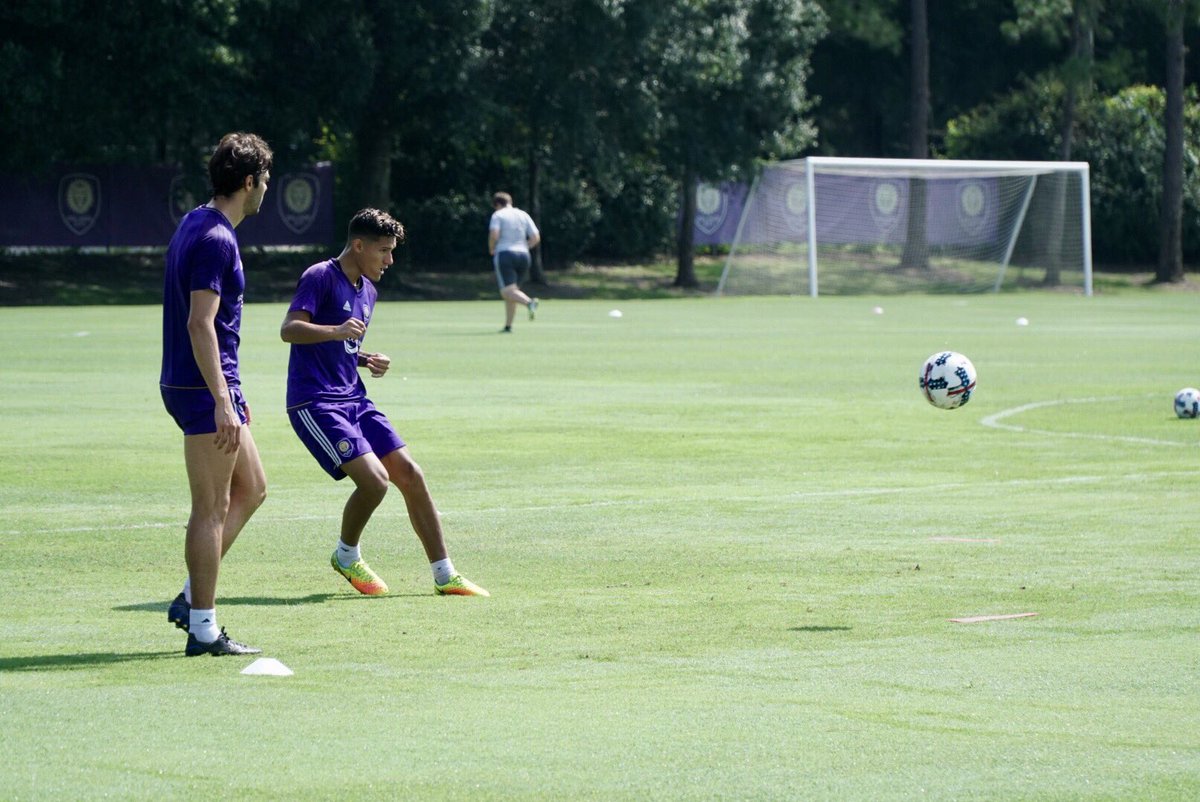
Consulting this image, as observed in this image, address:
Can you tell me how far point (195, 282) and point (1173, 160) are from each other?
49.4 m

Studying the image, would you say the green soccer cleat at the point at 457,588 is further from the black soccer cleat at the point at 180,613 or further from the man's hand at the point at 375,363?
the black soccer cleat at the point at 180,613

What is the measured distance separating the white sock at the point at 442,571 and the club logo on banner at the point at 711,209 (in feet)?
161

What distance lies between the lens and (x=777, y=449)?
14.5 metres

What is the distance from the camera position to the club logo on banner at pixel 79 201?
1756 inches

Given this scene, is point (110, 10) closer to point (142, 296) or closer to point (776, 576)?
point (142, 296)

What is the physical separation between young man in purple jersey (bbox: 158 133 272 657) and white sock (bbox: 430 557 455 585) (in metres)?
1.40

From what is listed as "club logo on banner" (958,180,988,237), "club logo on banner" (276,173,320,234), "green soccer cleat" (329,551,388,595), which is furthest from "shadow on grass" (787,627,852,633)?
"club logo on banner" (958,180,988,237)

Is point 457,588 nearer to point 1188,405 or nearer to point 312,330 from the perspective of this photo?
point 312,330

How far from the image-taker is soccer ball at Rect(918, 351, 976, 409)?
11711 millimetres

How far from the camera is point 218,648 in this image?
700cm

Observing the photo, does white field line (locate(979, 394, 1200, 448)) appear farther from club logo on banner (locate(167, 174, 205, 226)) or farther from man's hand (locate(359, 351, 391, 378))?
club logo on banner (locate(167, 174, 205, 226))

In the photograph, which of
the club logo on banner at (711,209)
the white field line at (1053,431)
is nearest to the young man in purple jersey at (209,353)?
the white field line at (1053,431)

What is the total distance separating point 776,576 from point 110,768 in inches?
171

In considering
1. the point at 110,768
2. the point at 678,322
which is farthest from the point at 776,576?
the point at 678,322
